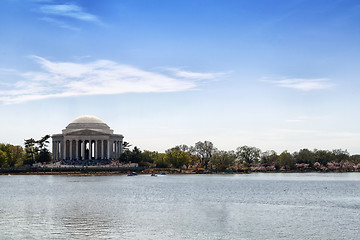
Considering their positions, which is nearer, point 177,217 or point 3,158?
point 177,217

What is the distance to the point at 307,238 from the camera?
4762cm

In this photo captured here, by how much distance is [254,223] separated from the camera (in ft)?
182

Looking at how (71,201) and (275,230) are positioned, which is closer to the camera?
(275,230)

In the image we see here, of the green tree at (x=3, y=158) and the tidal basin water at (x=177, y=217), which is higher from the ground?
the green tree at (x=3, y=158)

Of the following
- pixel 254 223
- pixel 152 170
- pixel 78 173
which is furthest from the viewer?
pixel 152 170

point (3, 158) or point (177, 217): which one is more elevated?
point (3, 158)

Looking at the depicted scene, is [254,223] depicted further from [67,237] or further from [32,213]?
[32,213]

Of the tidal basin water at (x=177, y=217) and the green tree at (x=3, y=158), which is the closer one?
the tidal basin water at (x=177, y=217)

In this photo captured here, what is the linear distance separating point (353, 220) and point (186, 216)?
19.1 meters

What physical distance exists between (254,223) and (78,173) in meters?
128

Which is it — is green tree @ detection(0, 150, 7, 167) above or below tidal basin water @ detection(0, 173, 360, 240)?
above

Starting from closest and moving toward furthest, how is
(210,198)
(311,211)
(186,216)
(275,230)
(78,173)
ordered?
(275,230), (186,216), (311,211), (210,198), (78,173)

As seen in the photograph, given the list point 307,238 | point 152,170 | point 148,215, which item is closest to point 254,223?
point 307,238

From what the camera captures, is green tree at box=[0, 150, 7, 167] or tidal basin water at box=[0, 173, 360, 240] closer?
tidal basin water at box=[0, 173, 360, 240]
